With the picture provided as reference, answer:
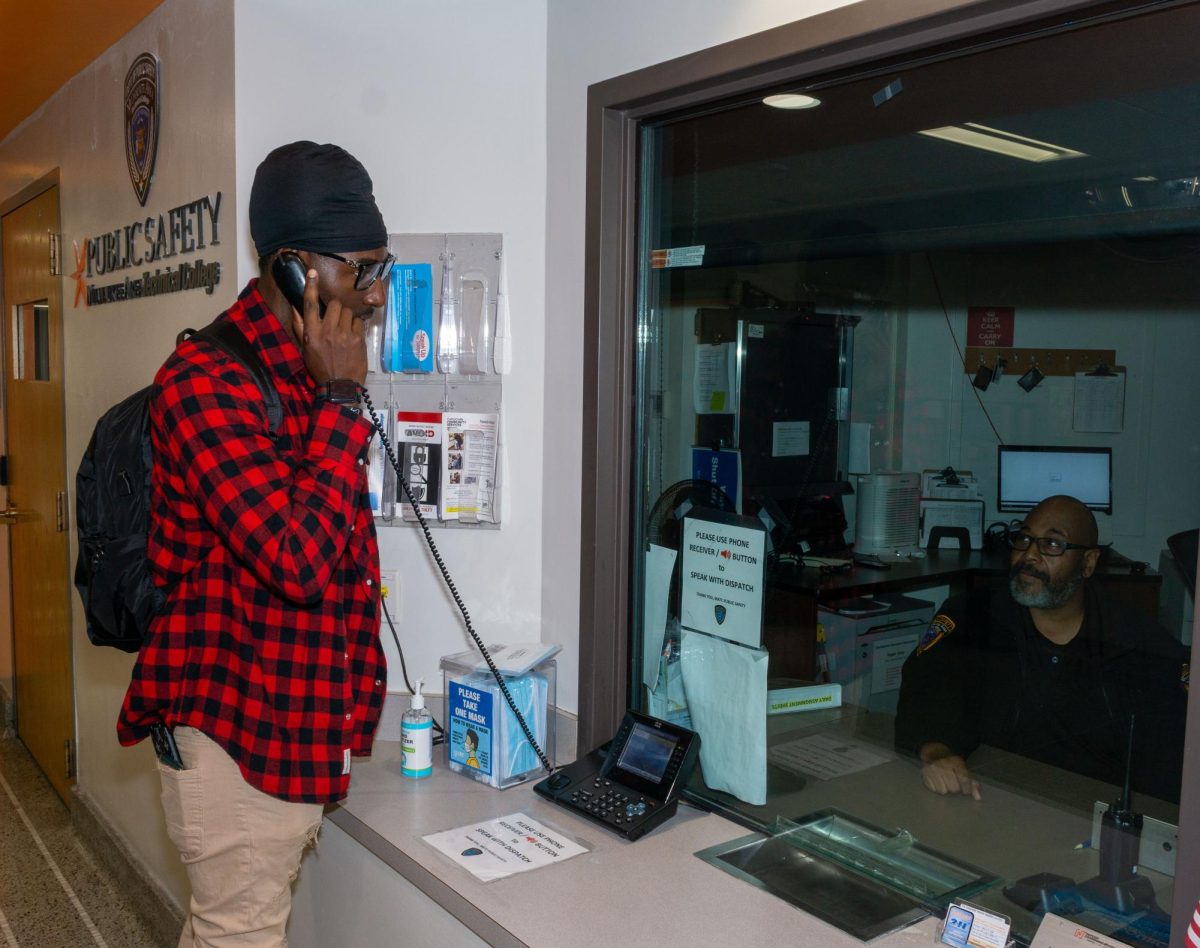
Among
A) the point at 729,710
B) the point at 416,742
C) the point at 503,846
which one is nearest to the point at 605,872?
the point at 503,846

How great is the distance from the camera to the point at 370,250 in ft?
4.86

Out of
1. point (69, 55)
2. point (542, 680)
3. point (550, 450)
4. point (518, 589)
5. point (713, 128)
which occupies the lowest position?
point (542, 680)

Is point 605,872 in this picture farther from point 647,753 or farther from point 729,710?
point 729,710

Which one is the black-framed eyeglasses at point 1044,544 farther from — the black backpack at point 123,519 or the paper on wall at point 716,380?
the black backpack at point 123,519

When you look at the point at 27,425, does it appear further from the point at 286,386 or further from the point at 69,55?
the point at 286,386

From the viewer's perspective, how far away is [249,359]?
1438mm

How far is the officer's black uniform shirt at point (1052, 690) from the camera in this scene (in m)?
1.26

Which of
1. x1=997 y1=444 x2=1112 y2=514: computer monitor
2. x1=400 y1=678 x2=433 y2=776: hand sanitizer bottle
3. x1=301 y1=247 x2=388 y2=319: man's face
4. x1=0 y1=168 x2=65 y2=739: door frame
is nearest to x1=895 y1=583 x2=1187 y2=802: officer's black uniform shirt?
x1=997 y1=444 x2=1112 y2=514: computer monitor

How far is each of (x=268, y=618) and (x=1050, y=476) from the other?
3.63ft

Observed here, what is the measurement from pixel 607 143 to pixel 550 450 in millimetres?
611

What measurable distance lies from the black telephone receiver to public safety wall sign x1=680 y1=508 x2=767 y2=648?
79cm

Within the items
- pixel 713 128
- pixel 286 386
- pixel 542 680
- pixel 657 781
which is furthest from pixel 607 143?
pixel 657 781

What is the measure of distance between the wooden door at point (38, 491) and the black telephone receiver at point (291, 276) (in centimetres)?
221

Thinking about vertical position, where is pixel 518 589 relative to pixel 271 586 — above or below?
below
